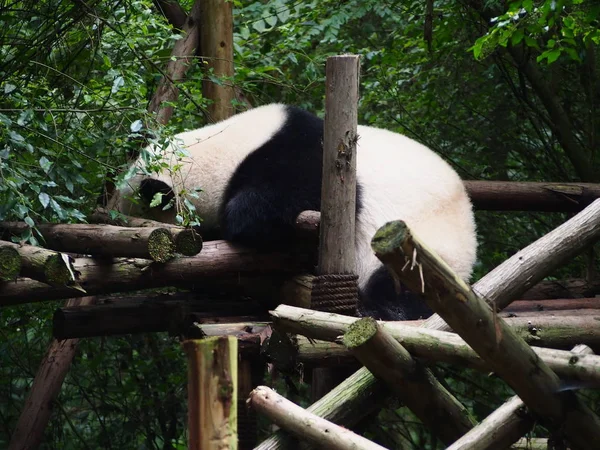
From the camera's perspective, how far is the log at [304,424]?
239 cm

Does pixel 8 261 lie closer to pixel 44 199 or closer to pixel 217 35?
pixel 44 199

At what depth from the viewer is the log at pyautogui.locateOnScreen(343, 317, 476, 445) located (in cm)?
235

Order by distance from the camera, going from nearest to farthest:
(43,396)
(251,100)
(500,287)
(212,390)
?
1. (212,390)
2. (500,287)
3. (43,396)
4. (251,100)

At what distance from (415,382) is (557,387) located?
58cm

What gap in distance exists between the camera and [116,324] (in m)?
4.01

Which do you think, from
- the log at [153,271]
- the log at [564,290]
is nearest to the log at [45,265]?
the log at [153,271]

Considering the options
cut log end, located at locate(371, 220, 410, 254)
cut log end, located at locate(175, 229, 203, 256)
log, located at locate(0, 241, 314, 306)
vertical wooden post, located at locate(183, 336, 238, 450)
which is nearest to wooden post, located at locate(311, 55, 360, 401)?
log, located at locate(0, 241, 314, 306)

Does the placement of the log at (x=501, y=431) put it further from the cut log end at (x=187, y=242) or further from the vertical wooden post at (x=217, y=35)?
the vertical wooden post at (x=217, y=35)

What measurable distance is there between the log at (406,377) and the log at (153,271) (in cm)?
115

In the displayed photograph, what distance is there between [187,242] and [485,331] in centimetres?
173

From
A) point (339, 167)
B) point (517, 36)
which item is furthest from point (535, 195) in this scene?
point (339, 167)

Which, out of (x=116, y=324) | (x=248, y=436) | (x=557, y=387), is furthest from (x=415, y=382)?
(x=116, y=324)

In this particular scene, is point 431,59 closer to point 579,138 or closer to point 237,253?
point 579,138

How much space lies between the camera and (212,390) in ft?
4.54
